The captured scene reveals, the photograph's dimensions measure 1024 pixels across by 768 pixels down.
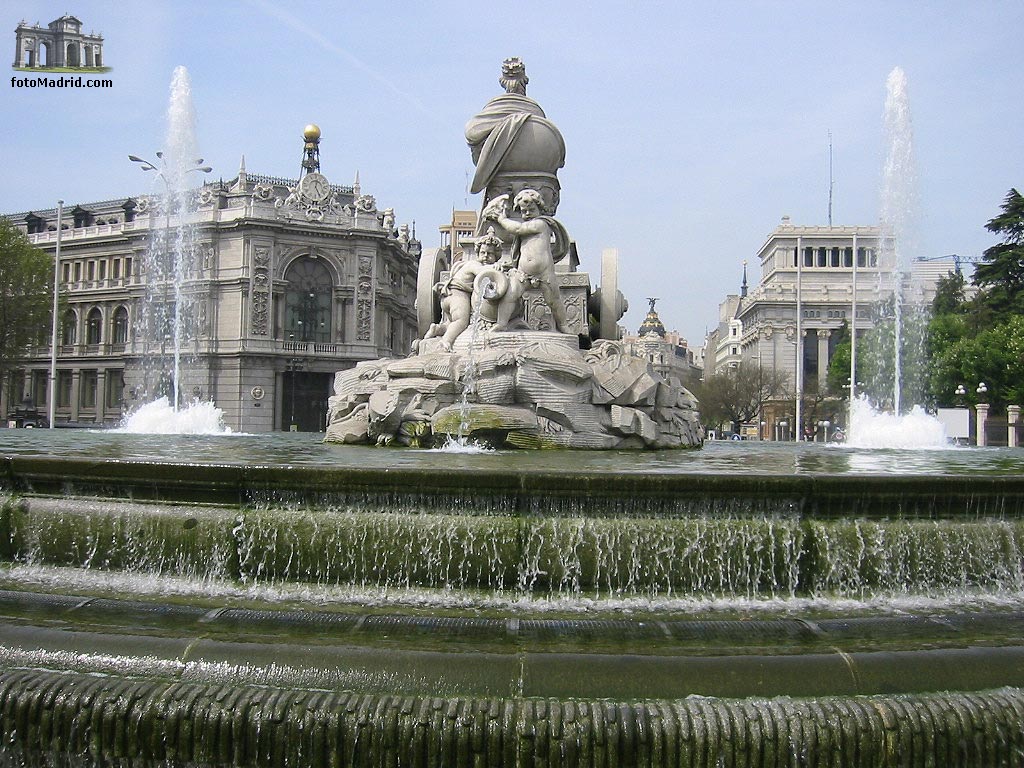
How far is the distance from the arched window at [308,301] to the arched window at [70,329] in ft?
61.2

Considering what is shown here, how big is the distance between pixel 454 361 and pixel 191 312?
46744 millimetres

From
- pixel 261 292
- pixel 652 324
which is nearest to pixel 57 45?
pixel 261 292

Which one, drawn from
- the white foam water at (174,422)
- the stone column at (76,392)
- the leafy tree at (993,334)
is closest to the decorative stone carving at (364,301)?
the stone column at (76,392)

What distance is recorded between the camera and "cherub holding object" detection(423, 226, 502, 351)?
1512 cm

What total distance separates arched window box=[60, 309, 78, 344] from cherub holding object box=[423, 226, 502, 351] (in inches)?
2209

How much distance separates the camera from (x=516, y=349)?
1302 centimetres

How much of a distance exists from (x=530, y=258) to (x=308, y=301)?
144 ft

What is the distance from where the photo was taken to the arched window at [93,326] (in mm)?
62250

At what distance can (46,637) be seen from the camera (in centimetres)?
496

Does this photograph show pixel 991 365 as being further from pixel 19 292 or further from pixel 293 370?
pixel 19 292

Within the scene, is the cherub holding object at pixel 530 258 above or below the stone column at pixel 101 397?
above

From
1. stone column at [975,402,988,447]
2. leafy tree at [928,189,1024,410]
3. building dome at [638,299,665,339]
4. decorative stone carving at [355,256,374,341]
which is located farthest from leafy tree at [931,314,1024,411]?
building dome at [638,299,665,339]

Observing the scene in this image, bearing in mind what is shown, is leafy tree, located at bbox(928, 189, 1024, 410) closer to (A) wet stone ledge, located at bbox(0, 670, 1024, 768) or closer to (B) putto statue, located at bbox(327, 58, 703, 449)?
(B) putto statue, located at bbox(327, 58, 703, 449)

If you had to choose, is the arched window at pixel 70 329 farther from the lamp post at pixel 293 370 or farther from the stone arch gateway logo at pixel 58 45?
the stone arch gateway logo at pixel 58 45
